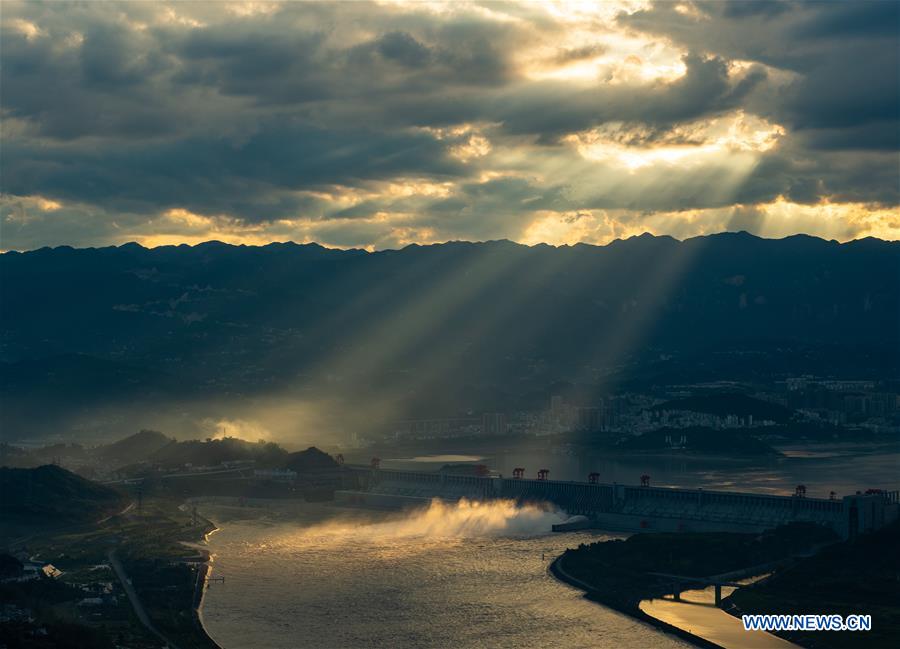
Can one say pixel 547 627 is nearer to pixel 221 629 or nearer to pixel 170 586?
pixel 221 629

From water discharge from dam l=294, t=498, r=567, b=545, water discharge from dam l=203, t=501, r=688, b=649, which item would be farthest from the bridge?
water discharge from dam l=294, t=498, r=567, b=545

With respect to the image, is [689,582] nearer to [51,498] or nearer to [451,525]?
[451,525]

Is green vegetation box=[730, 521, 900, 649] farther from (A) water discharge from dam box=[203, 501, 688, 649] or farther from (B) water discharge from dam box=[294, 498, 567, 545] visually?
(B) water discharge from dam box=[294, 498, 567, 545]

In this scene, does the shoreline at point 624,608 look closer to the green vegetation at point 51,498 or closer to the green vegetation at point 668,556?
the green vegetation at point 668,556

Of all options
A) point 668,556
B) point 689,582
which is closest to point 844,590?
point 689,582

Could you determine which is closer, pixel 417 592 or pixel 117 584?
pixel 417 592
